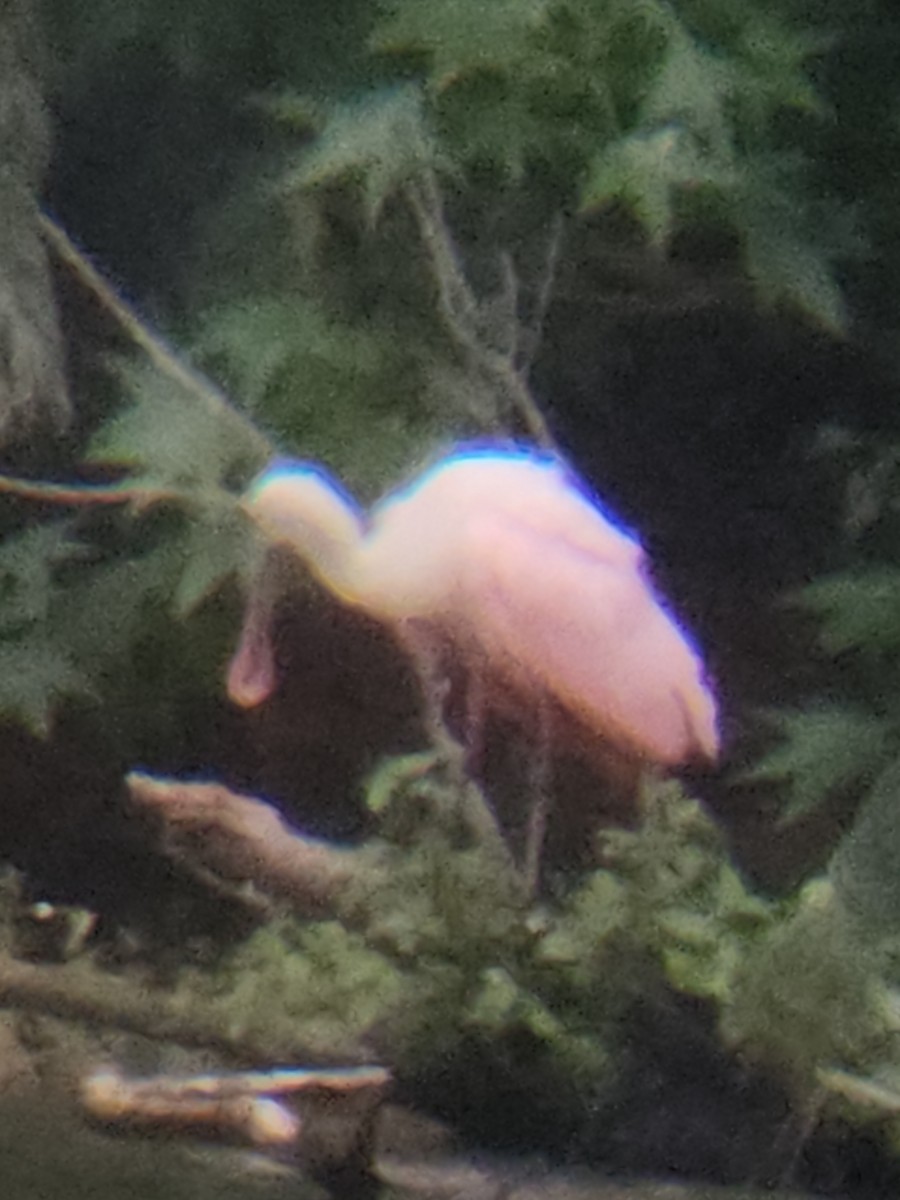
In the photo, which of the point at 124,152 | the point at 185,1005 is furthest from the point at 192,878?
the point at 124,152

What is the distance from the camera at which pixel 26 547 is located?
0.87 m

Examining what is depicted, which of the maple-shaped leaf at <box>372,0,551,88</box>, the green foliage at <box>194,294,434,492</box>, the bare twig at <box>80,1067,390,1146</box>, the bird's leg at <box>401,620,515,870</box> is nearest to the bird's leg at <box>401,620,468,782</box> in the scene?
the bird's leg at <box>401,620,515,870</box>

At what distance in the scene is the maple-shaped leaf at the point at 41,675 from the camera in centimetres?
89

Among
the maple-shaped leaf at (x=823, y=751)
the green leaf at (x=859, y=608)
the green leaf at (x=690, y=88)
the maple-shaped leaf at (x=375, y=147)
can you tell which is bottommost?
the maple-shaped leaf at (x=823, y=751)

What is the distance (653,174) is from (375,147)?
16 centimetres

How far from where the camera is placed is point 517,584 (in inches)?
32.3

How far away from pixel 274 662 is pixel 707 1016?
13.8 inches

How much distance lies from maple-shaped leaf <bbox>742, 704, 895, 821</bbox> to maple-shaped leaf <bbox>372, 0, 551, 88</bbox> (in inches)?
16.7

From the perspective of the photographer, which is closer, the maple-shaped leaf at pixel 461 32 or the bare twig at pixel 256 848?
the maple-shaped leaf at pixel 461 32

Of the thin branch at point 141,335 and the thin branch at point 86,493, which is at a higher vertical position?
the thin branch at point 141,335

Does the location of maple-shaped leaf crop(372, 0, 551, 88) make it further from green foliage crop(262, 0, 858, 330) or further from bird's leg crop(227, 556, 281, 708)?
bird's leg crop(227, 556, 281, 708)

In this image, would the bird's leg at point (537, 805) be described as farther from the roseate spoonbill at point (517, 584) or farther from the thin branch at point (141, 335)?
the thin branch at point (141, 335)

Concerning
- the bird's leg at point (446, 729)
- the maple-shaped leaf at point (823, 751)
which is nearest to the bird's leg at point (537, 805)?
the bird's leg at point (446, 729)

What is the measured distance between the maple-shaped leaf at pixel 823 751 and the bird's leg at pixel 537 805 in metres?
0.13
